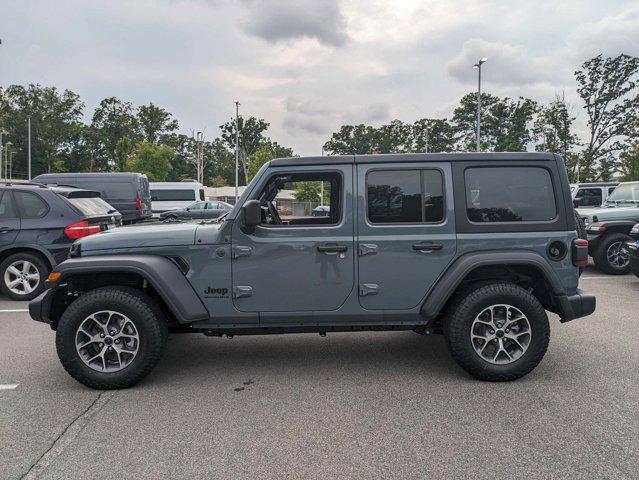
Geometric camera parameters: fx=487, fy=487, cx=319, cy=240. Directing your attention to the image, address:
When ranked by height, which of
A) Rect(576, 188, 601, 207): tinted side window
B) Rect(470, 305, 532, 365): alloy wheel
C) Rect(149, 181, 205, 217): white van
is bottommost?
Rect(470, 305, 532, 365): alloy wheel

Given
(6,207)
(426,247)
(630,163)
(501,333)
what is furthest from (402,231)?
(630,163)

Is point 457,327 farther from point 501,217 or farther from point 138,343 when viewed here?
point 138,343

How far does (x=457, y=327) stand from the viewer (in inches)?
154

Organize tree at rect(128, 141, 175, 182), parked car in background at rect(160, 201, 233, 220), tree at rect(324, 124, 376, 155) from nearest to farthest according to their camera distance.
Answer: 1. parked car in background at rect(160, 201, 233, 220)
2. tree at rect(128, 141, 175, 182)
3. tree at rect(324, 124, 376, 155)

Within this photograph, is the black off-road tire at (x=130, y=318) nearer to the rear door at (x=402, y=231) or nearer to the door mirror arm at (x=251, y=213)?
the door mirror arm at (x=251, y=213)

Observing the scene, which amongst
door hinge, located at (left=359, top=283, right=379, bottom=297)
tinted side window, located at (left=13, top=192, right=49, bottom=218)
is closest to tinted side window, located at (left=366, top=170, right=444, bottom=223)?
door hinge, located at (left=359, top=283, right=379, bottom=297)

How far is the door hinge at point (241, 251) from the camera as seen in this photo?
12.8 feet

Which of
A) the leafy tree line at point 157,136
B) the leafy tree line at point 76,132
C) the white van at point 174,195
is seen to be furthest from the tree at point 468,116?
the white van at point 174,195

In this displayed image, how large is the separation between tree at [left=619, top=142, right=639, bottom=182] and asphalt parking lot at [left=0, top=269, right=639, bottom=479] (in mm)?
31185

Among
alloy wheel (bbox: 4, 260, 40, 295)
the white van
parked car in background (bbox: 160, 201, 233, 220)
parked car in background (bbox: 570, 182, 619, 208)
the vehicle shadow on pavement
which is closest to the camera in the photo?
the vehicle shadow on pavement

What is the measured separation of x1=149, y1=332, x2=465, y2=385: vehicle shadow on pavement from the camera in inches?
168

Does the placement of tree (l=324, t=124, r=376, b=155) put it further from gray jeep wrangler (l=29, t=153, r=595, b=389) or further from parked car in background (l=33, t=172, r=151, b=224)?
gray jeep wrangler (l=29, t=153, r=595, b=389)

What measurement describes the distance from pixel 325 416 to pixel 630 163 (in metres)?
35.2

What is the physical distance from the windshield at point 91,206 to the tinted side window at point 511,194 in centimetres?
567
